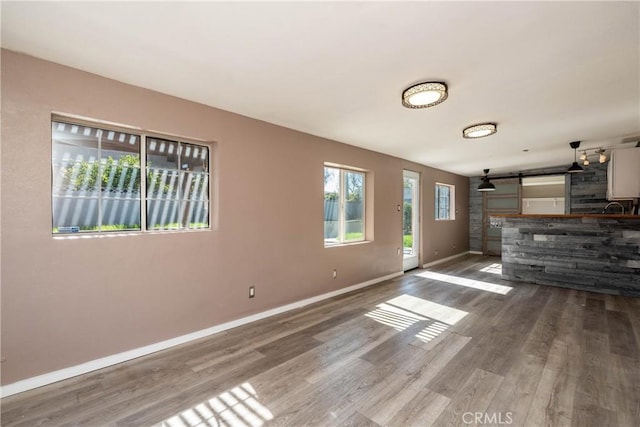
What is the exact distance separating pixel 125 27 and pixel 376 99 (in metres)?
2.06

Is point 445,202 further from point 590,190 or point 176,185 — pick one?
point 176,185

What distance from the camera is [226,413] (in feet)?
5.90

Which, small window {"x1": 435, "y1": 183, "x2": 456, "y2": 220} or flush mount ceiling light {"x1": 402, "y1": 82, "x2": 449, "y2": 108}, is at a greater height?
flush mount ceiling light {"x1": 402, "y1": 82, "x2": 449, "y2": 108}

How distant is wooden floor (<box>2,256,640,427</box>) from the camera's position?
177 cm

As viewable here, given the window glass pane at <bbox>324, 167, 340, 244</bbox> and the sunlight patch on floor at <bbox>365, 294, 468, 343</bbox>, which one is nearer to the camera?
the sunlight patch on floor at <bbox>365, 294, 468, 343</bbox>

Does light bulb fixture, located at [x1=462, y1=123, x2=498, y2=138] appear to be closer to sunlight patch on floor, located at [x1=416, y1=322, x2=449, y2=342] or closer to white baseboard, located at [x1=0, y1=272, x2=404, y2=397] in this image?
sunlight patch on floor, located at [x1=416, y1=322, x2=449, y2=342]

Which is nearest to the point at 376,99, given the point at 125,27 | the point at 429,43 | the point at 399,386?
the point at 429,43

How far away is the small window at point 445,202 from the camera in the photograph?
7.32m

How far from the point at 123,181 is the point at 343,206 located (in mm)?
3041

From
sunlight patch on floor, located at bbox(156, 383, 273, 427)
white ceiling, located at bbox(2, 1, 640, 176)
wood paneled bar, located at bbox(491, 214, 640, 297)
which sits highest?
white ceiling, located at bbox(2, 1, 640, 176)

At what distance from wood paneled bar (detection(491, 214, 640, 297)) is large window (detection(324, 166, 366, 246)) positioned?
291 centimetres

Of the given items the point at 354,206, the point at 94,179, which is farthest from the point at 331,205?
the point at 94,179

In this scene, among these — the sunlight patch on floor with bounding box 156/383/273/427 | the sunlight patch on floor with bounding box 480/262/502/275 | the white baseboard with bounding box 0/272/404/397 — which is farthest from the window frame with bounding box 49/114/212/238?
the sunlight patch on floor with bounding box 480/262/502/275

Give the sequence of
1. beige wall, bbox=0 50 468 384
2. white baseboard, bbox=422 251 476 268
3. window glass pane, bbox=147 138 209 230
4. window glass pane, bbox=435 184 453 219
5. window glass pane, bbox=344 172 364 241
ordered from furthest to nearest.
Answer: window glass pane, bbox=435 184 453 219 < white baseboard, bbox=422 251 476 268 < window glass pane, bbox=344 172 364 241 < window glass pane, bbox=147 138 209 230 < beige wall, bbox=0 50 468 384
